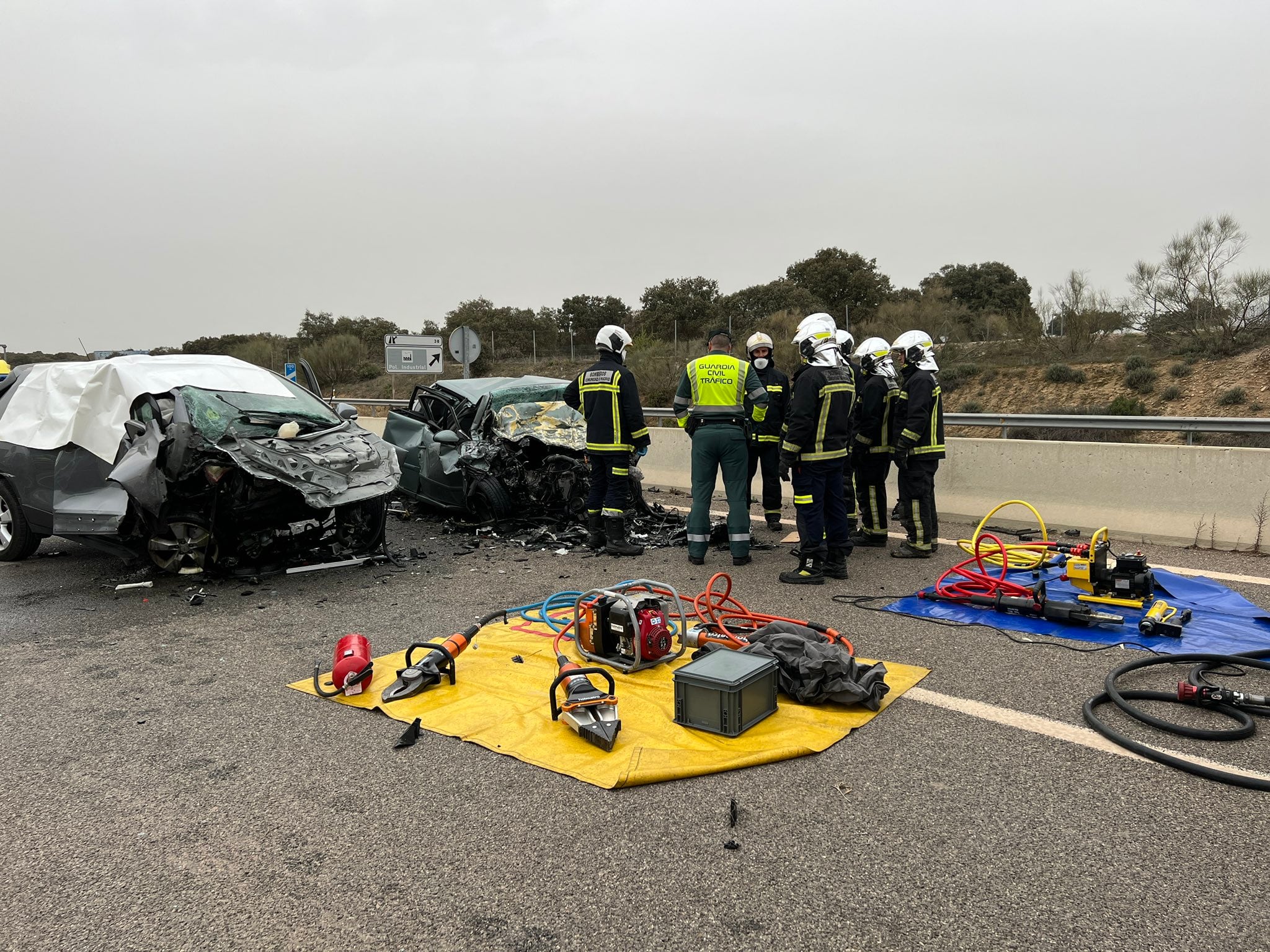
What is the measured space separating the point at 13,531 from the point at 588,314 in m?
31.9

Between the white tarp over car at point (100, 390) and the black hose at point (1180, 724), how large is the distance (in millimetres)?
6800

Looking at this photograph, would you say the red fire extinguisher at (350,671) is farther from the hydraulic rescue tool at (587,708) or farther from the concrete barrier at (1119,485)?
the concrete barrier at (1119,485)

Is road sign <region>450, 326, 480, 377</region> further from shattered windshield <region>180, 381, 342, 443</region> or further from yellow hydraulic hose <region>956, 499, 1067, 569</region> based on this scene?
yellow hydraulic hose <region>956, 499, 1067, 569</region>

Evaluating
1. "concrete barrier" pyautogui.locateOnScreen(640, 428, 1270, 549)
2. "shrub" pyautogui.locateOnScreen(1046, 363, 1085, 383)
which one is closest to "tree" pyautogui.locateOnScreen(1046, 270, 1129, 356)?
"shrub" pyautogui.locateOnScreen(1046, 363, 1085, 383)

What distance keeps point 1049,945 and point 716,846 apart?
1.02 m

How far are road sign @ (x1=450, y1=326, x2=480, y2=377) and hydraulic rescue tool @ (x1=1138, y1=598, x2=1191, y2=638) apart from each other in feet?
39.7

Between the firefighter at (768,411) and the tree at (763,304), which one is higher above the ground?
the tree at (763,304)

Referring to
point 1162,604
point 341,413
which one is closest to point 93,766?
point 341,413

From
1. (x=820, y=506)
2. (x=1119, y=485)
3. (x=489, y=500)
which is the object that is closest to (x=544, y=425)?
(x=489, y=500)

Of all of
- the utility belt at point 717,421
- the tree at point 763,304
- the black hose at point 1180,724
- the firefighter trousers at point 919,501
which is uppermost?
the tree at point 763,304

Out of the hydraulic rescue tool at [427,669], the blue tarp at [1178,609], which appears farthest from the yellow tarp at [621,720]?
the blue tarp at [1178,609]

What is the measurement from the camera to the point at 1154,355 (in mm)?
20359

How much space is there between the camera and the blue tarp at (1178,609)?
466 cm

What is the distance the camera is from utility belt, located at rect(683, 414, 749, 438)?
7.15m
